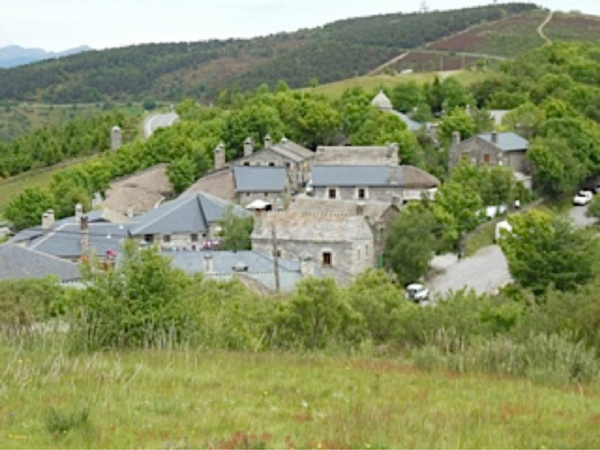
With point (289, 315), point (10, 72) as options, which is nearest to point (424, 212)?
point (289, 315)

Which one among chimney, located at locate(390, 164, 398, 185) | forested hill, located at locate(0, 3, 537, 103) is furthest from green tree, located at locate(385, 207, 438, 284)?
forested hill, located at locate(0, 3, 537, 103)

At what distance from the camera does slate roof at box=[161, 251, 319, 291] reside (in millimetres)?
32312

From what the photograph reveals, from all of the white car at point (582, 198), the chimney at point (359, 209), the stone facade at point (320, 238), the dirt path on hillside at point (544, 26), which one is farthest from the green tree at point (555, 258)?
the dirt path on hillside at point (544, 26)

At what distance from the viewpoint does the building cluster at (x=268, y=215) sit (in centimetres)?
3434

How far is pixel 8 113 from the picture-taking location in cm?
13425

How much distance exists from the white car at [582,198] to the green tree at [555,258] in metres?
23.8

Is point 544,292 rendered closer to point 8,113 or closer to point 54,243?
point 54,243

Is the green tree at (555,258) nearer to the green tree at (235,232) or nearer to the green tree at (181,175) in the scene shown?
the green tree at (235,232)

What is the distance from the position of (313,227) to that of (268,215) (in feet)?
7.59

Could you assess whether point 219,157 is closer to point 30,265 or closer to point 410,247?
point 410,247

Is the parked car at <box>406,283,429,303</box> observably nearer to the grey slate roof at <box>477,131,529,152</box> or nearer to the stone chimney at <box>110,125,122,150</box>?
the grey slate roof at <box>477,131,529,152</box>

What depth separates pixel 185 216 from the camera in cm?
4375

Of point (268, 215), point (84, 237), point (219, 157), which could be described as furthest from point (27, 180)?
point (268, 215)

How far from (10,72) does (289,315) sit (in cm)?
16073
